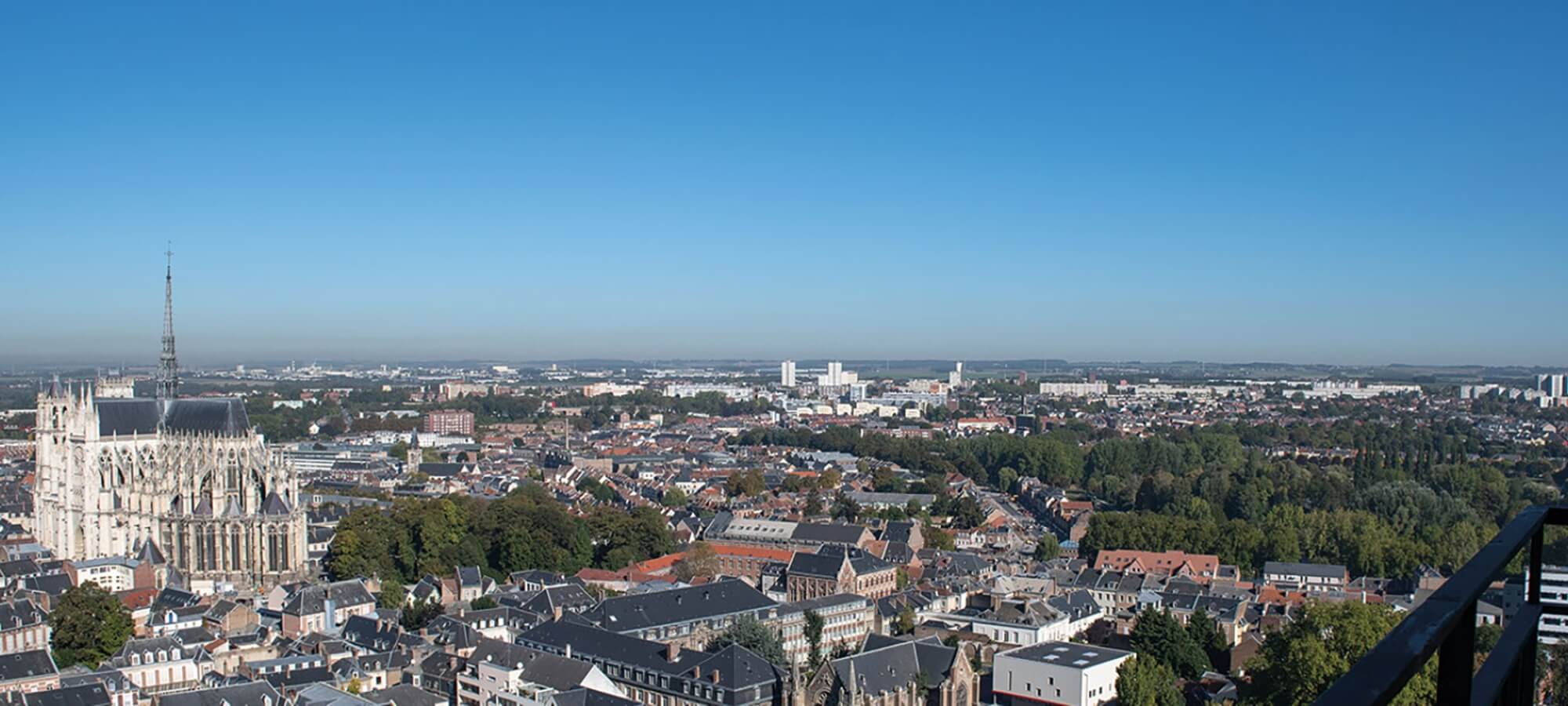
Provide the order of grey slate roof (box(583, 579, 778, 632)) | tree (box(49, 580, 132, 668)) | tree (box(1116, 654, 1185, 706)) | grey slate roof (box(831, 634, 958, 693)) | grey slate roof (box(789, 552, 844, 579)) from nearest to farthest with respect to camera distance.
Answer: tree (box(1116, 654, 1185, 706))
grey slate roof (box(831, 634, 958, 693))
tree (box(49, 580, 132, 668))
grey slate roof (box(583, 579, 778, 632))
grey slate roof (box(789, 552, 844, 579))

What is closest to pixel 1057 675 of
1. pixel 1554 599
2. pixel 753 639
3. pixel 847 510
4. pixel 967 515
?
pixel 753 639

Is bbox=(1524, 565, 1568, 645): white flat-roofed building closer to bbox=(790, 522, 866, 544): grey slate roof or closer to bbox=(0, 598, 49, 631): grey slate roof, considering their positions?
bbox=(0, 598, 49, 631): grey slate roof

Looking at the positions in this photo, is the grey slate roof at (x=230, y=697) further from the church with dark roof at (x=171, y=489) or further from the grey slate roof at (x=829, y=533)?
the grey slate roof at (x=829, y=533)

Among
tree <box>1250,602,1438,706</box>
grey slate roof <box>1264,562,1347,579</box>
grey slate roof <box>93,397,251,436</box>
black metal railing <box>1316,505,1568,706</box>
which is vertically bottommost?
grey slate roof <box>1264,562,1347,579</box>

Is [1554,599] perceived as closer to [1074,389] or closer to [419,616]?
[419,616]

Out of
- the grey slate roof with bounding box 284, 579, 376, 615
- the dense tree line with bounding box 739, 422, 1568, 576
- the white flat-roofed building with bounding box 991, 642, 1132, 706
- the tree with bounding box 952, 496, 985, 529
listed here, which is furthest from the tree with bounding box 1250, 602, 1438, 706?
the tree with bounding box 952, 496, 985, 529
